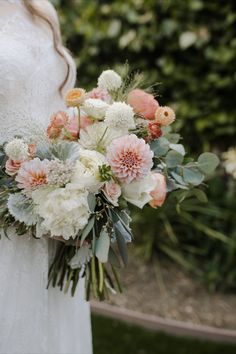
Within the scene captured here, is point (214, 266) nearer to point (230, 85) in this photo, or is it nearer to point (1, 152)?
point (230, 85)

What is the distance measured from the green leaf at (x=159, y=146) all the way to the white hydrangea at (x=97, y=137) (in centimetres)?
22

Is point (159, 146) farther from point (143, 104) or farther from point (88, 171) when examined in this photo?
point (88, 171)

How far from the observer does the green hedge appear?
4.58 metres

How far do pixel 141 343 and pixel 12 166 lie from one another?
8.12 ft

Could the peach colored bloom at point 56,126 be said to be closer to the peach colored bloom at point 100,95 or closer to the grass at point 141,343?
the peach colored bloom at point 100,95

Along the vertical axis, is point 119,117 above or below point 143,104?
below

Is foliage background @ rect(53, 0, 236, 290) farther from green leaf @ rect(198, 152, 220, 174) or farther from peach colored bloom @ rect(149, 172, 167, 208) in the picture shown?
peach colored bloom @ rect(149, 172, 167, 208)

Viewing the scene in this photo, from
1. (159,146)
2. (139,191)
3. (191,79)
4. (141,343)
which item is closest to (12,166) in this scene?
(139,191)

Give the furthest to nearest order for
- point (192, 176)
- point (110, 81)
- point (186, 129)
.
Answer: point (186, 129) < point (192, 176) < point (110, 81)

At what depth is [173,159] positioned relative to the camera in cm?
212

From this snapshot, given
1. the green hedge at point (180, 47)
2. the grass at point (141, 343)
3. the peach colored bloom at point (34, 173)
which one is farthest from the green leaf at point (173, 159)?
the green hedge at point (180, 47)

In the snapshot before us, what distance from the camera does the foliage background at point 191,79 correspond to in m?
4.56

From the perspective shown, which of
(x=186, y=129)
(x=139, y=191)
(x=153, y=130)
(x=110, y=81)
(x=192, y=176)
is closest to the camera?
(x=139, y=191)

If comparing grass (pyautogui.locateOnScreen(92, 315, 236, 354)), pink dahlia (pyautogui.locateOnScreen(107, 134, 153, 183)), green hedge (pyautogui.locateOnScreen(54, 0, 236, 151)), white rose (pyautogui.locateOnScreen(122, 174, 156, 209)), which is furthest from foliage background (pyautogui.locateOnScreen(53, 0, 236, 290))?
pink dahlia (pyautogui.locateOnScreen(107, 134, 153, 183))
